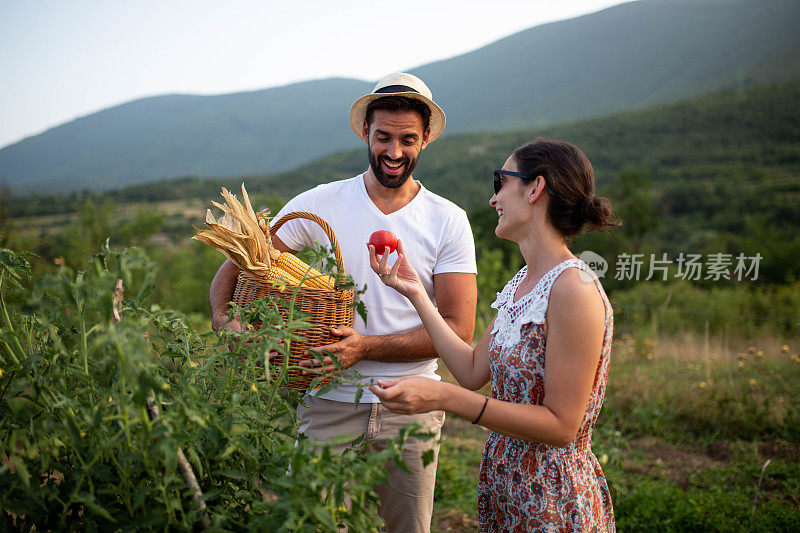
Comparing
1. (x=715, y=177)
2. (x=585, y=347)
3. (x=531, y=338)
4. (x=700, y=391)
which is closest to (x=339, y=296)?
(x=531, y=338)

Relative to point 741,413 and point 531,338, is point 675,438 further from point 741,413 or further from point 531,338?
point 531,338

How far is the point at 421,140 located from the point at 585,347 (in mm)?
1347

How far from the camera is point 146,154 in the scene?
4931 inches

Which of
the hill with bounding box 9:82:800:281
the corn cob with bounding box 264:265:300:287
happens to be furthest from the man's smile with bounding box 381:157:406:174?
the hill with bounding box 9:82:800:281

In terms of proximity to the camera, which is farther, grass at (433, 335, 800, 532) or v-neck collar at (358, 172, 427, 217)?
grass at (433, 335, 800, 532)

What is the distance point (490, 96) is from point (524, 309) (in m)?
121

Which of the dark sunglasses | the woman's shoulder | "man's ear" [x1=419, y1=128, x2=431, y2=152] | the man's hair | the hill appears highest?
the hill

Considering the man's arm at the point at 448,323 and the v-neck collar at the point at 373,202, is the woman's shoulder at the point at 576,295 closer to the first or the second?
the man's arm at the point at 448,323

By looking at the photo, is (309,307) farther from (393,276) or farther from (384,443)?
(384,443)

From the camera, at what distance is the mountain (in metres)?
86.5

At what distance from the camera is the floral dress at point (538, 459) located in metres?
1.63

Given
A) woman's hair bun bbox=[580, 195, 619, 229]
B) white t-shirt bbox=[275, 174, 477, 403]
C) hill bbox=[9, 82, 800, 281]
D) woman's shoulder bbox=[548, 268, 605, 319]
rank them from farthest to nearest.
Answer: hill bbox=[9, 82, 800, 281] → white t-shirt bbox=[275, 174, 477, 403] → woman's hair bun bbox=[580, 195, 619, 229] → woman's shoulder bbox=[548, 268, 605, 319]

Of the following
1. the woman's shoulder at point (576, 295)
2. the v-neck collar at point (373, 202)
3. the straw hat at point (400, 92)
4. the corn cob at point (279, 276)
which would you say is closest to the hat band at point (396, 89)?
the straw hat at point (400, 92)

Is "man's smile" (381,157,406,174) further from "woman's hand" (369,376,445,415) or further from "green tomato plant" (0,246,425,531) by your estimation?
"green tomato plant" (0,246,425,531)
